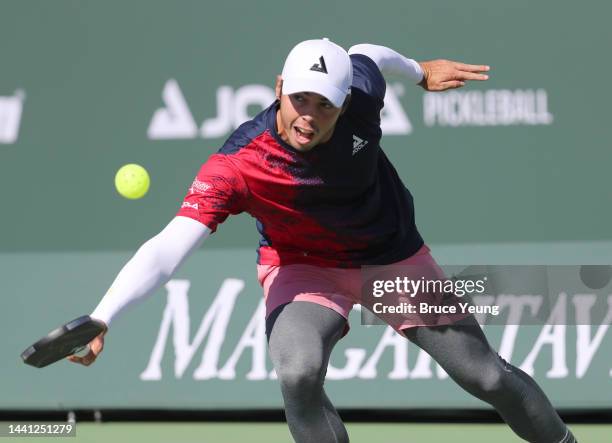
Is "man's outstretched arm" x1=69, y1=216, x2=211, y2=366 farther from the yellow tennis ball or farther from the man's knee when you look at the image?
the yellow tennis ball

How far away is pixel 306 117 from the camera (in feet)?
13.8

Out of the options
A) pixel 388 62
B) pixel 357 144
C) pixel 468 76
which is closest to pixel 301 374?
pixel 357 144

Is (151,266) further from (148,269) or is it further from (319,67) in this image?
(319,67)

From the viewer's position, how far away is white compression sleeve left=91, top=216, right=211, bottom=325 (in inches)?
151

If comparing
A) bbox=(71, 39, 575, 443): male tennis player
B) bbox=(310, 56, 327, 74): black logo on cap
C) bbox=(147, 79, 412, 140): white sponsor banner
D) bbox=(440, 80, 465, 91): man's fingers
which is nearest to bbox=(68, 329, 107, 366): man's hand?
bbox=(71, 39, 575, 443): male tennis player

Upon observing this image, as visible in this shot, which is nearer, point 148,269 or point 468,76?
point 148,269

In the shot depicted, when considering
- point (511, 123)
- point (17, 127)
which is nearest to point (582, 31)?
point (511, 123)

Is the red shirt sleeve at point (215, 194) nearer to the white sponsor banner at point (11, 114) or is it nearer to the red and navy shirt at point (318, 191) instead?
the red and navy shirt at point (318, 191)

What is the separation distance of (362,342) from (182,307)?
1.05 m

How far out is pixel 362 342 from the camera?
6684mm

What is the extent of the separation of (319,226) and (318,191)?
0.49 ft

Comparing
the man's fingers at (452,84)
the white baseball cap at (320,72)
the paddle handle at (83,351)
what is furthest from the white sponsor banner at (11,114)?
the paddle handle at (83,351)

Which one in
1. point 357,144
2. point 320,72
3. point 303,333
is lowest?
point 303,333

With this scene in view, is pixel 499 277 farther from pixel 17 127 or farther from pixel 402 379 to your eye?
pixel 17 127
